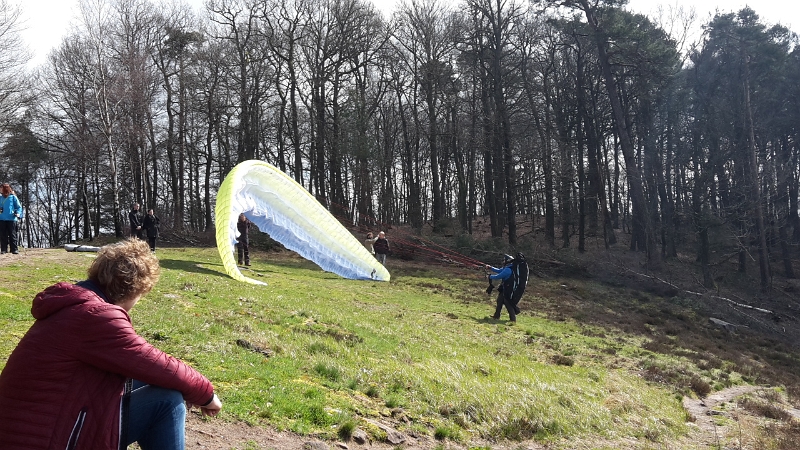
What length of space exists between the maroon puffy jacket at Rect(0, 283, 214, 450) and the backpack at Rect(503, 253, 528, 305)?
15173mm

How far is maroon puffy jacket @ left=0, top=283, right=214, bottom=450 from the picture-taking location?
9.03 feet

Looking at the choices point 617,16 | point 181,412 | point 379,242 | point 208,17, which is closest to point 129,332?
point 181,412

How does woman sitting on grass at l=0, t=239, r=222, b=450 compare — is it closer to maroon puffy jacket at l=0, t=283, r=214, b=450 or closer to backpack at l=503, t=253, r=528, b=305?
maroon puffy jacket at l=0, t=283, r=214, b=450

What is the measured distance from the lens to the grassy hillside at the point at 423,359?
22.8 feet

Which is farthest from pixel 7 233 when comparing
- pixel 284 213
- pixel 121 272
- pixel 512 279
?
pixel 121 272

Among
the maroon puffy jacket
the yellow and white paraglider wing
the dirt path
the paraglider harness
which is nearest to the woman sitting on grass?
the maroon puffy jacket

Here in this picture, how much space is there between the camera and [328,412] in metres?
6.34

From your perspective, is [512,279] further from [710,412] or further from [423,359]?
[423,359]

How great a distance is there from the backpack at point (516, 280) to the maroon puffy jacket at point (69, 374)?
49.8ft

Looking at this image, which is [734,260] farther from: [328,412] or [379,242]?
[328,412]

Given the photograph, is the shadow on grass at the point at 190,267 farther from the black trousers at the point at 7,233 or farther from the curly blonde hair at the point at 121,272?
the curly blonde hair at the point at 121,272

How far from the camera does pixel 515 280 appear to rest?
1733 cm

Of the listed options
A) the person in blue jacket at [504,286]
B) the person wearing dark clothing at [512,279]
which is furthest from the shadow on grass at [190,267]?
the person wearing dark clothing at [512,279]

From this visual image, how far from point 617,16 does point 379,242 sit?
68.2ft
